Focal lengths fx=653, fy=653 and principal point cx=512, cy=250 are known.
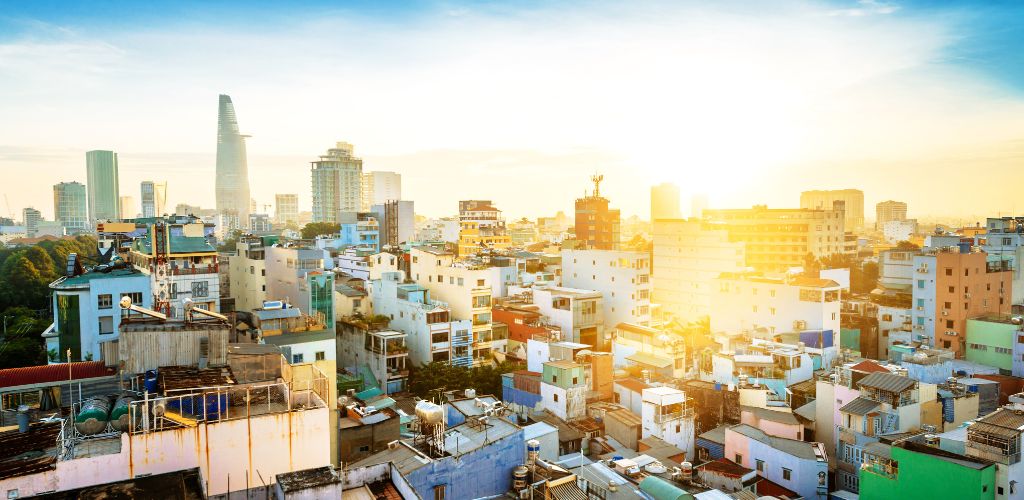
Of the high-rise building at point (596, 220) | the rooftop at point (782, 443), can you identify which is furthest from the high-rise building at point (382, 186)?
the rooftop at point (782, 443)

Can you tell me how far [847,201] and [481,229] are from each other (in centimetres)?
6784

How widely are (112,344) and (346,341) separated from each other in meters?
11.4

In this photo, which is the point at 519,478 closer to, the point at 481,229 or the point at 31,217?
the point at 481,229

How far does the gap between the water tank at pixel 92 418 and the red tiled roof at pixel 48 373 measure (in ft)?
11.9

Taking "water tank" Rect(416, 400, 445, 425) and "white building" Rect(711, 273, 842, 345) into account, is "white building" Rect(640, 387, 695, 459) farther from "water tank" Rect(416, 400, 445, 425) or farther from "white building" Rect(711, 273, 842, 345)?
"white building" Rect(711, 273, 842, 345)

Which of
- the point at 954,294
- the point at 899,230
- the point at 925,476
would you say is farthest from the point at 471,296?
the point at 899,230

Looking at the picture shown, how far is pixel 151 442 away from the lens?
581 cm

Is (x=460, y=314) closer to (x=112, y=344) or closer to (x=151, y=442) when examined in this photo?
(x=112, y=344)

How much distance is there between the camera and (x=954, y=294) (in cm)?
2322

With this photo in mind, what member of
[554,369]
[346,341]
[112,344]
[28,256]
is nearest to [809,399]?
[554,369]

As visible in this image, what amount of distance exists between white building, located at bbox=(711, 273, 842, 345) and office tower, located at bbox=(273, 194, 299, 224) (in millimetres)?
100461

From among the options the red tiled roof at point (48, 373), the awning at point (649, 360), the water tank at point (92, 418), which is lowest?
the awning at point (649, 360)

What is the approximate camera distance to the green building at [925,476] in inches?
382

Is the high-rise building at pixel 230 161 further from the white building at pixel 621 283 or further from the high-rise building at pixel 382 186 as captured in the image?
the white building at pixel 621 283
